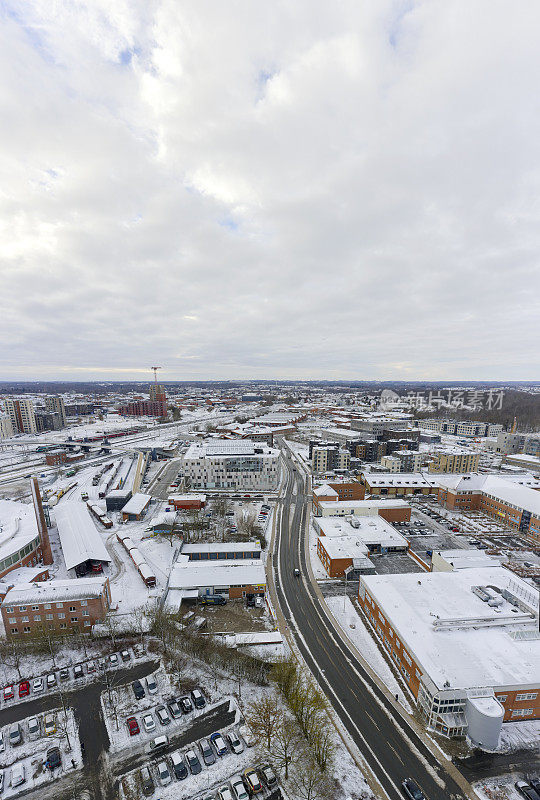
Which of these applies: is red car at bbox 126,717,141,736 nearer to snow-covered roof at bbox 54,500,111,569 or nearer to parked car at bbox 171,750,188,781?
parked car at bbox 171,750,188,781

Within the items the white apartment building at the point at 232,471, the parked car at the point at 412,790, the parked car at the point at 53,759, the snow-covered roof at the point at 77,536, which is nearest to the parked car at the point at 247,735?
the parked car at the point at 412,790

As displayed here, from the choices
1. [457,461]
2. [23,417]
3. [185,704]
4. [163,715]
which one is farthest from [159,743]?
[23,417]

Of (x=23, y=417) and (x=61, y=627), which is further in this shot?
(x=23, y=417)

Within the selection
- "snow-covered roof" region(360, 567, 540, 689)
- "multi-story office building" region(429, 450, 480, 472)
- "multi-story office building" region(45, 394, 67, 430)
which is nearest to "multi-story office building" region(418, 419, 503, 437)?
"multi-story office building" region(429, 450, 480, 472)

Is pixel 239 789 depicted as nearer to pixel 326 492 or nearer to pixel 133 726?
pixel 133 726

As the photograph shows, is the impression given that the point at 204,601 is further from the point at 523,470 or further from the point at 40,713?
the point at 523,470
